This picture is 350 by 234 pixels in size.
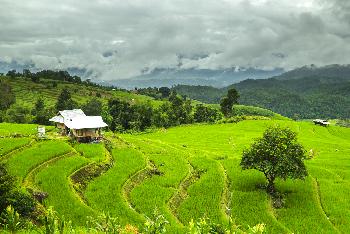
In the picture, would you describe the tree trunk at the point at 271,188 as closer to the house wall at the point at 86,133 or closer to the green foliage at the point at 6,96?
the house wall at the point at 86,133

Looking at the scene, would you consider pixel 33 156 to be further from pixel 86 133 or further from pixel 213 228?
pixel 213 228

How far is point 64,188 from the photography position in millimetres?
38969

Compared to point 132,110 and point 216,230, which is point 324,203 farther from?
point 132,110

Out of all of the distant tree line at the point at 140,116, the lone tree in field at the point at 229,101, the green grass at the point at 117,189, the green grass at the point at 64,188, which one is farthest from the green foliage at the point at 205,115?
the green grass at the point at 64,188

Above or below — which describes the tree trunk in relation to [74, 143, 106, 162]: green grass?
below

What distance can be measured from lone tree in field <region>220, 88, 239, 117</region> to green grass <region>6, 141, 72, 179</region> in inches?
3888

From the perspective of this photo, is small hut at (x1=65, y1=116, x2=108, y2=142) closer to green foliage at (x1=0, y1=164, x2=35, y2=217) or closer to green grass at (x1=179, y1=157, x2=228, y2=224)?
green grass at (x1=179, y1=157, x2=228, y2=224)

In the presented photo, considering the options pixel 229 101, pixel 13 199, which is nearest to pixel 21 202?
pixel 13 199

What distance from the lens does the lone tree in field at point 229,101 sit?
486ft

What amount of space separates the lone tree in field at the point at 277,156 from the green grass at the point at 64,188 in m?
16.8

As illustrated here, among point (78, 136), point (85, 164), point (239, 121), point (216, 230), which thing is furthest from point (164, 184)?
point (239, 121)

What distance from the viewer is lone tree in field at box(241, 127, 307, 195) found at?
Answer: 133ft

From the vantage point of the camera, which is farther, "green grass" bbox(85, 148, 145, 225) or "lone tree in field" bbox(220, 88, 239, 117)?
"lone tree in field" bbox(220, 88, 239, 117)

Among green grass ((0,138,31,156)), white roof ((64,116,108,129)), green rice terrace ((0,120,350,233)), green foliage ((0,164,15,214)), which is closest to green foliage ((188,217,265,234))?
green rice terrace ((0,120,350,233))
